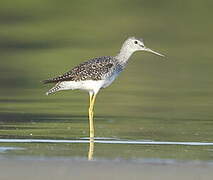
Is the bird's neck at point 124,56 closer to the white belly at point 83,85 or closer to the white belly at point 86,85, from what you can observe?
the white belly at point 86,85

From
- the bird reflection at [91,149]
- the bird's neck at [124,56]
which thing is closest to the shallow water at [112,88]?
the bird reflection at [91,149]

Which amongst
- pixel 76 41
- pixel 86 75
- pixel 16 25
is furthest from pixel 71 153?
pixel 16 25

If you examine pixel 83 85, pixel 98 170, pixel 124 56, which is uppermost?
pixel 124 56

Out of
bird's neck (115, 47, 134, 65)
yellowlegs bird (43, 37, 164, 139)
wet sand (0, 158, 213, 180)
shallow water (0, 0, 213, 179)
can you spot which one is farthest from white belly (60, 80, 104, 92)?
wet sand (0, 158, 213, 180)

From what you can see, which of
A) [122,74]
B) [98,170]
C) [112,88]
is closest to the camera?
[98,170]

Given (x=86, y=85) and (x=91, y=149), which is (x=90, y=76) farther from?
(x=91, y=149)

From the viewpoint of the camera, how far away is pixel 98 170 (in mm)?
10719

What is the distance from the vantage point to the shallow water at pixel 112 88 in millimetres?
12422

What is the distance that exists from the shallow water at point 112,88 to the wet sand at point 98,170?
0.18ft

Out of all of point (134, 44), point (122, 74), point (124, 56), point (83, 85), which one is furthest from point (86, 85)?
point (122, 74)

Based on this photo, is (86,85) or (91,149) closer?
(91,149)

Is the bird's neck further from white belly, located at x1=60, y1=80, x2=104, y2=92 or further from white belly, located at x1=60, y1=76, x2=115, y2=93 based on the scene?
white belly, located at x1=60, y1=80, x2=104, y2=92

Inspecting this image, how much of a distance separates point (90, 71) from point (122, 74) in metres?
5.60

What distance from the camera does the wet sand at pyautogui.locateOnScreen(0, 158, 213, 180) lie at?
10.4 m
